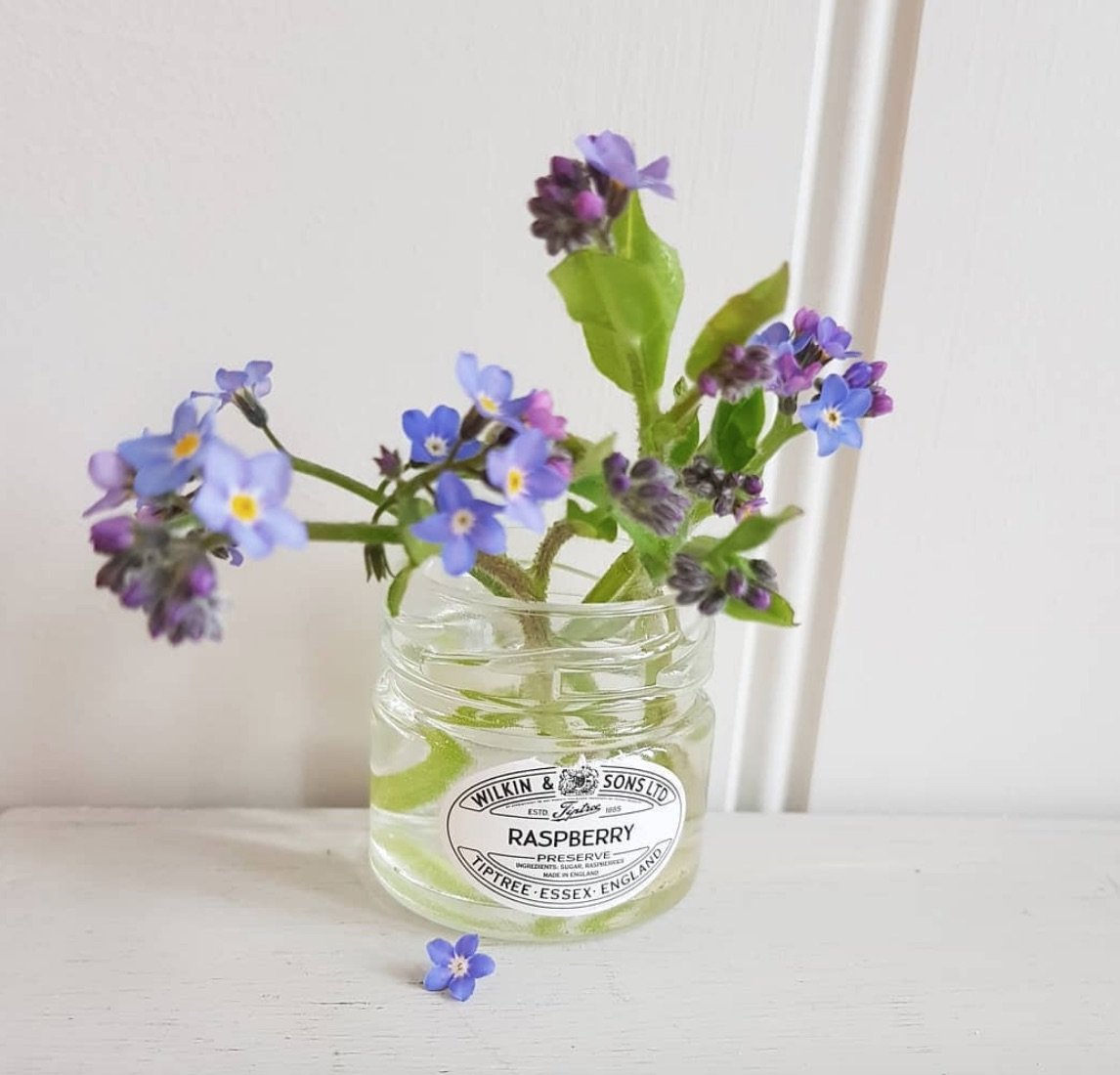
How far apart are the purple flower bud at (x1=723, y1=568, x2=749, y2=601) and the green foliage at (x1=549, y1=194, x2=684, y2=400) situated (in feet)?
0.24

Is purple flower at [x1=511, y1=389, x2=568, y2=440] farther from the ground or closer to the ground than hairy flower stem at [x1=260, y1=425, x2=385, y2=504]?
farther from the ground

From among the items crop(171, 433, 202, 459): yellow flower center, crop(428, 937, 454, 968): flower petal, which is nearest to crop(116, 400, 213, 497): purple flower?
crop(171, 433, 202, 459): yellow flower center

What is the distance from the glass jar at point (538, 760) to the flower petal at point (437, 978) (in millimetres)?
27

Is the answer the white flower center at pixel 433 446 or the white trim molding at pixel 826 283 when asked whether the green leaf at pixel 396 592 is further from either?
the white trim molding at pixel 826 283

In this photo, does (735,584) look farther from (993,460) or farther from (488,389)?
(993,460)

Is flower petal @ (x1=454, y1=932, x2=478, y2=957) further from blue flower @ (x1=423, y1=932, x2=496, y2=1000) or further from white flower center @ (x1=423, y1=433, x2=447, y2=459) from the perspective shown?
white flower center @ (x1=423, y1=433, x2=447, y2=459)

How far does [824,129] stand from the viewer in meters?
0.50

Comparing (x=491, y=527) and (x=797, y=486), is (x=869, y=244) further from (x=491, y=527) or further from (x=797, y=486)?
(x=491, y=527)

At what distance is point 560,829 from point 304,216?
28 cm

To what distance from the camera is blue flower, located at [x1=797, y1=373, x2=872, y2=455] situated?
1.23 ft

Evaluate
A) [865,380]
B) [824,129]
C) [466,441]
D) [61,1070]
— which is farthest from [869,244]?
[61,1070]

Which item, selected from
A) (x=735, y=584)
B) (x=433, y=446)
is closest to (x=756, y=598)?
(x=735, y=584)

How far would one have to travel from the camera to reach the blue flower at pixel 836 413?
375mm

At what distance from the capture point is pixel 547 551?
412mm
